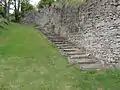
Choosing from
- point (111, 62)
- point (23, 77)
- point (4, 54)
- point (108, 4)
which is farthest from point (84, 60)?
point (4, 54)

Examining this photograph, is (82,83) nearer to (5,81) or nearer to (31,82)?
(31,82)

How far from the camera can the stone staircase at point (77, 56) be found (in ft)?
24.7

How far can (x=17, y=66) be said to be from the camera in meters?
7.45

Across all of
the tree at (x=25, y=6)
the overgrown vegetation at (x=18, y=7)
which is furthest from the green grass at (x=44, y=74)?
the tree at (x=25, y=6)

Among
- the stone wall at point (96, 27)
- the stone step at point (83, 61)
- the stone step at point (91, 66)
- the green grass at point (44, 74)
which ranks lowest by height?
the green grass at point (44, 74)

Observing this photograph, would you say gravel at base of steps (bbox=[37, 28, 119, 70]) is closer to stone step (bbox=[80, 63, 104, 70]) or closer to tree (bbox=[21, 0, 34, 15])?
stone step (bbox=[80, 63, 104, 70])

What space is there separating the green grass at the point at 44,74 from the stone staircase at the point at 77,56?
279 mm

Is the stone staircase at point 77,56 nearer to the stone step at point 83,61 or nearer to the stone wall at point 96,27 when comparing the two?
the stone step at point 83,61

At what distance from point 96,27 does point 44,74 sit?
8.88 feet

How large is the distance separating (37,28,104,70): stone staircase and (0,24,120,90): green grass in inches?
11.0

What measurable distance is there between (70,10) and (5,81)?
6.01 m

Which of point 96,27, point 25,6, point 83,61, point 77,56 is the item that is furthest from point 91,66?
point 25,6

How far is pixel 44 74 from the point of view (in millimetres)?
6633

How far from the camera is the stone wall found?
7066 mm
